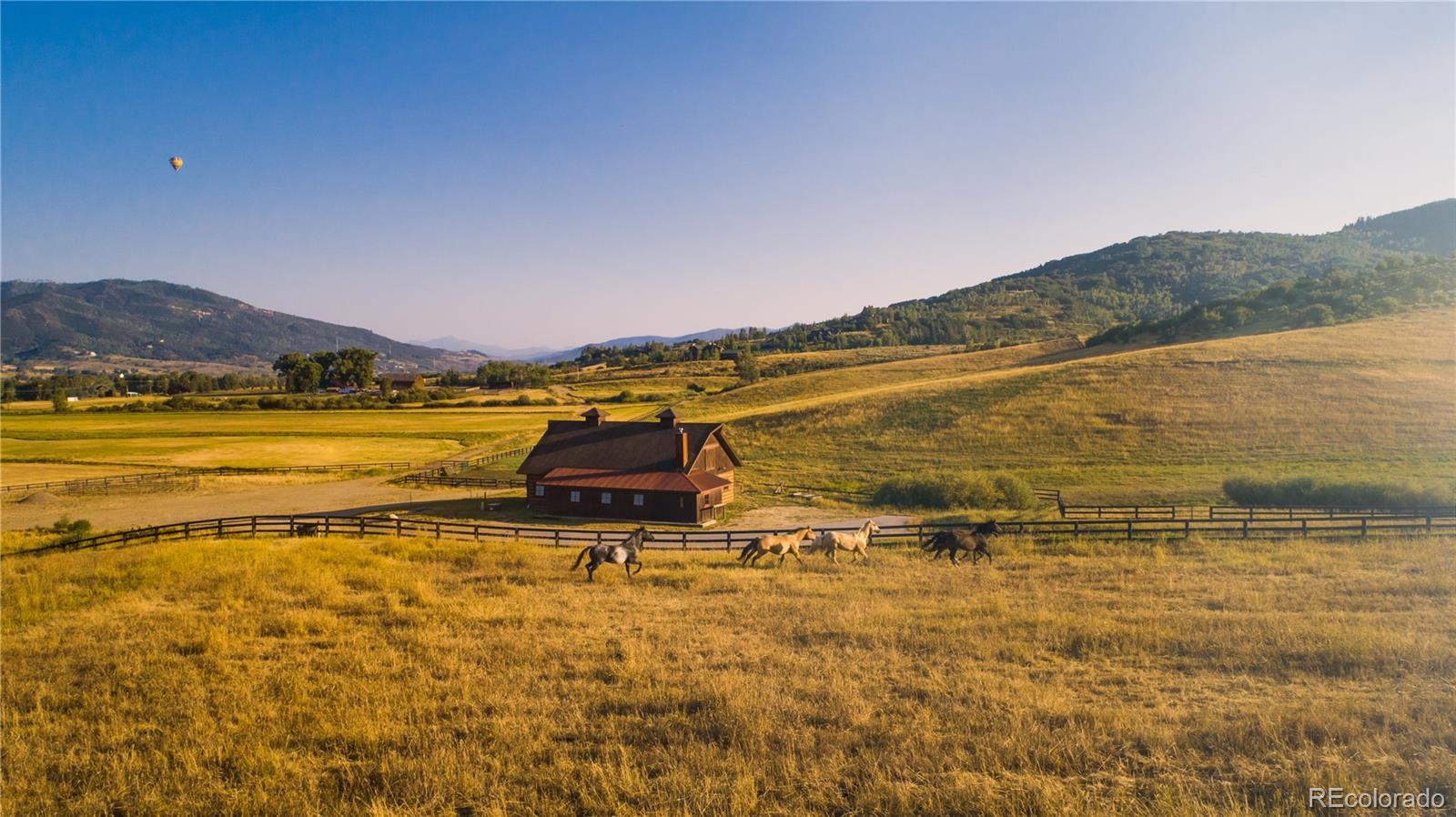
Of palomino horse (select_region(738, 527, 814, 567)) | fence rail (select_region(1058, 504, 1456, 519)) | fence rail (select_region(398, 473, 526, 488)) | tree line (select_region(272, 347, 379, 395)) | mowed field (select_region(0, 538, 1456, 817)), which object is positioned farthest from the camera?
tree line (select_region(272, 347, 379, 395))

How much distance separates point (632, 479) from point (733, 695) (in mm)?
33239

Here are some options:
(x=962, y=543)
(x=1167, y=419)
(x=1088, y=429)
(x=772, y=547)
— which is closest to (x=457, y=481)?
(x=772, y=547)

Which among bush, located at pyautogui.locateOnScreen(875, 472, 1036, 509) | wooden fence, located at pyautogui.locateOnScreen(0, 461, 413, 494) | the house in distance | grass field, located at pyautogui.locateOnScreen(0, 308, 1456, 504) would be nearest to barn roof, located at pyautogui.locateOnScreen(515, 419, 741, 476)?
the house in distance

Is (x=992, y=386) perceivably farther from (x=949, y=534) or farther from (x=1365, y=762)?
(x=1365, y=762)

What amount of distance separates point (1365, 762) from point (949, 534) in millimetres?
15036

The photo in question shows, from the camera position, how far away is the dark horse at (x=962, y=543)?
22.5 metres

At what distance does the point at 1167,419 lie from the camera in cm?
5534

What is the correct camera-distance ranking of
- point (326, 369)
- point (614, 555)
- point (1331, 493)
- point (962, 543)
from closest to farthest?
point (614, 555), point (962, 543), point (1331, 493), point (326, 369)

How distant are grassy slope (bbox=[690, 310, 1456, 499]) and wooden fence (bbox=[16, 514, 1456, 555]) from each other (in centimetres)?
1346

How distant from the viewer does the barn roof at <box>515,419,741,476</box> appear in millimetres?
44094

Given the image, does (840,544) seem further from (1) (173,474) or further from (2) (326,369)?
(2) (326,369)

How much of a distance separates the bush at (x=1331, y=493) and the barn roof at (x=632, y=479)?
2884cm

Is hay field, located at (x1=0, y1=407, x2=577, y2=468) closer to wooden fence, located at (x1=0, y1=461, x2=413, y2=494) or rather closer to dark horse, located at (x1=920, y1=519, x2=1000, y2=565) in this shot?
wooden fence, located at (x1=0, y1=461, x2=413, y2=494)

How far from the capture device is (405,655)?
12.4 metres
